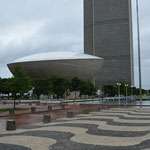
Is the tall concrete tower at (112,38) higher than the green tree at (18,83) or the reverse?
higher

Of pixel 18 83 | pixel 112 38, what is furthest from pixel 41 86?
pixel 112 38

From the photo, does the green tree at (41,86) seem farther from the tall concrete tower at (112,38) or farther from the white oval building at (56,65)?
the tall concrete tower at (112,38)

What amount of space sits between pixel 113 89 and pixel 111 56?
8576cm

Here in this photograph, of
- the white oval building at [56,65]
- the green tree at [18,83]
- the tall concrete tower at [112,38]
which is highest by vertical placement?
the tall concrete tower at [112,38]

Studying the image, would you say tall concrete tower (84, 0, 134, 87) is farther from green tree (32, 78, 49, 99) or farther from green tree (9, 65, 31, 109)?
green tree (9, 65, 31, 109)

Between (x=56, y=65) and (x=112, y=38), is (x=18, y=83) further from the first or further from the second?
(x=112, y=38)

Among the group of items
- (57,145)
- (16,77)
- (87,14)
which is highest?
(87,14)

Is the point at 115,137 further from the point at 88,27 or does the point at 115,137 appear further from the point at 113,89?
the point at 88,27

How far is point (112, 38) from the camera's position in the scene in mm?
173125

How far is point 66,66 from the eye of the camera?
89000 mm

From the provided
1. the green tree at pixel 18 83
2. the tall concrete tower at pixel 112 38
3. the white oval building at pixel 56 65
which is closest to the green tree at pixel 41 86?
the white oval building at pixel 56 65

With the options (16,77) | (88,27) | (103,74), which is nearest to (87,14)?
(88,27)

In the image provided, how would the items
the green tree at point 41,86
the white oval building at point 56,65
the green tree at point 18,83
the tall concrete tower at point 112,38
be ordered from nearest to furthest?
the green tree at point 18,83
the green tree at point 41,86
the white oval building at point 56,65
the tall concrete tower at point 112,38

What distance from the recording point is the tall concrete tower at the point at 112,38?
16762 centimetres
